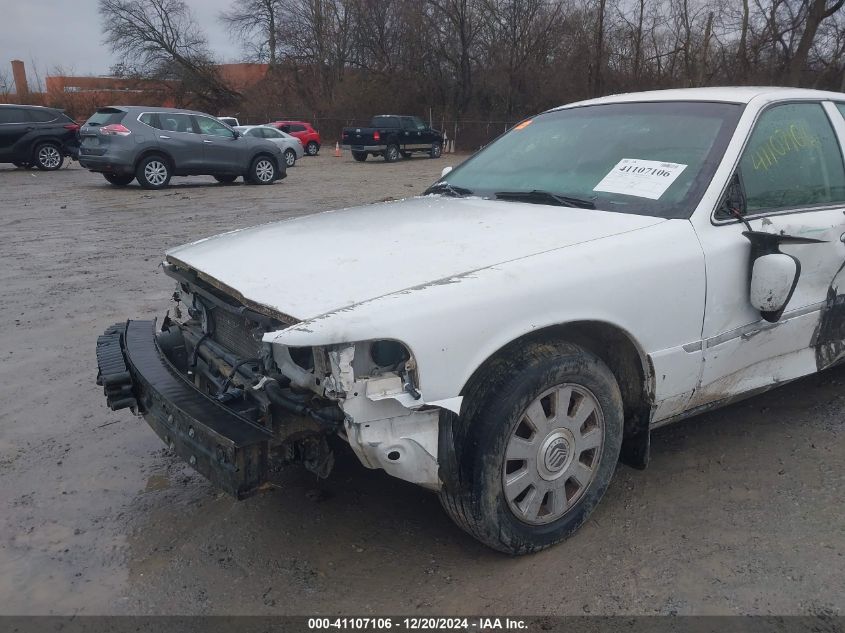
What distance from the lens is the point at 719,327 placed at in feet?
9.62

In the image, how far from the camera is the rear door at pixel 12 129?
1822cm

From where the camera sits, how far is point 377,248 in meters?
2.77

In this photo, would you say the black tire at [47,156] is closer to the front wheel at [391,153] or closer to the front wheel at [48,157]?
the front wheel at [48,157]

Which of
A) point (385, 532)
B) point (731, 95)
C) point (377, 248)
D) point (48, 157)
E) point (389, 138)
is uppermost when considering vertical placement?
point (731, 95)

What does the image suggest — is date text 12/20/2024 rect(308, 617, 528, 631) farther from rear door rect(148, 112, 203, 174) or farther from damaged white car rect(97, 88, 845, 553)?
rear door rect(148, 112, 203, 174)

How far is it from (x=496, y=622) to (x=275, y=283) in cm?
138

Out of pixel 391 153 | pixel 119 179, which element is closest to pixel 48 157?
pixel 119 179

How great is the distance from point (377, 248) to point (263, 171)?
48.4 ft

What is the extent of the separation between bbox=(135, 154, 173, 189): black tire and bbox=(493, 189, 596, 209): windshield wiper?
12.9 metres

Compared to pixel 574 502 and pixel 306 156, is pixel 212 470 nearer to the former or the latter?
pixel 574 502

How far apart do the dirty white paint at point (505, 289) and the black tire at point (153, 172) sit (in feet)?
40.9

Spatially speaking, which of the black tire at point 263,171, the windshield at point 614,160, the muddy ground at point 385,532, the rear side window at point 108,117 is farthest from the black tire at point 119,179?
the windshield at point 614,160

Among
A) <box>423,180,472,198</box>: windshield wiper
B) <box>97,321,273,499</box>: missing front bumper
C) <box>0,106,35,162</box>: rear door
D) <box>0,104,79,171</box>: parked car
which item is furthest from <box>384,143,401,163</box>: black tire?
<box>97,321,273,499</box>: missing front bumper

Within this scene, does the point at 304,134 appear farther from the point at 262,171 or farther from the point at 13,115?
the point at 262,171
